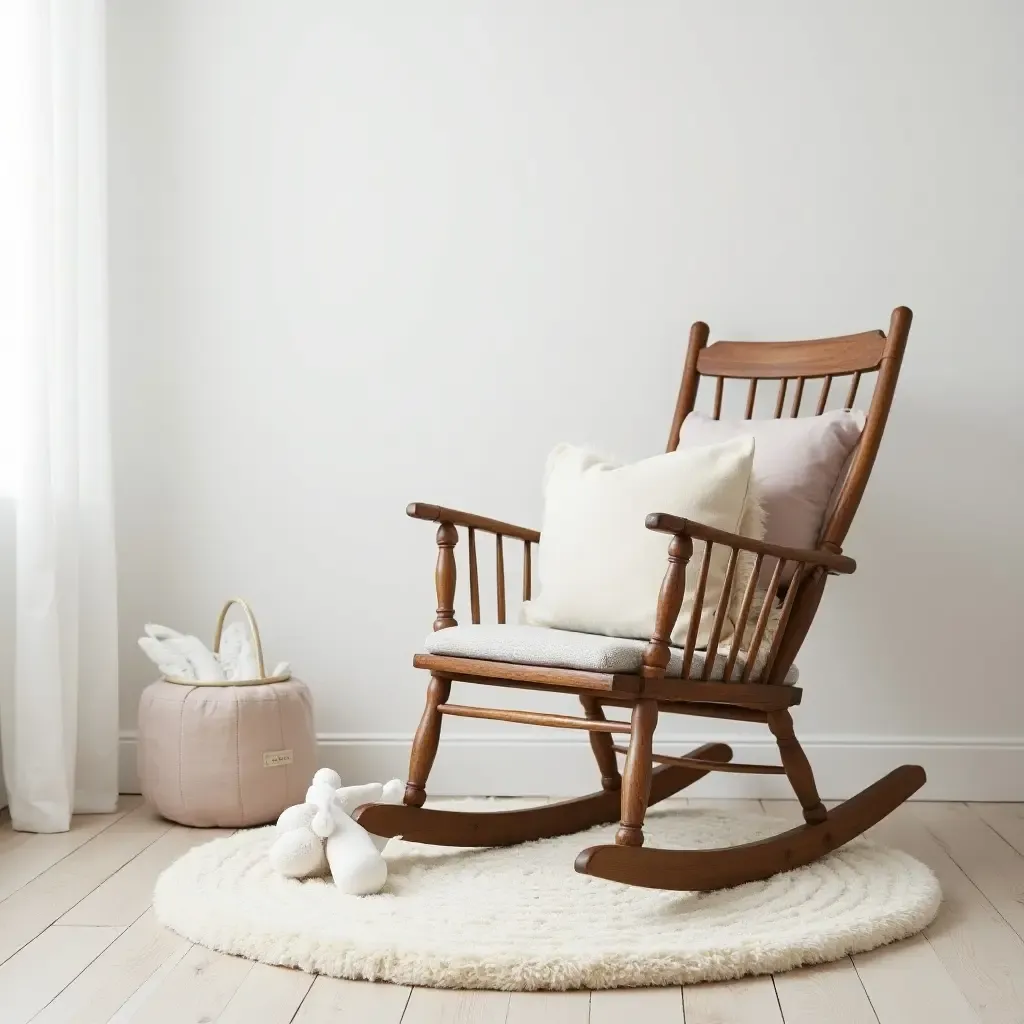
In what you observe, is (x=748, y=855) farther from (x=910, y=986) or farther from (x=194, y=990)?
(x=194, y=990)

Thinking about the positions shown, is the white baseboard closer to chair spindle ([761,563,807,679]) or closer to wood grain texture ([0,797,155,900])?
wood grain texture ([0,797,155,900])

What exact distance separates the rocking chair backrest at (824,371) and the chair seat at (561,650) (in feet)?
1.11

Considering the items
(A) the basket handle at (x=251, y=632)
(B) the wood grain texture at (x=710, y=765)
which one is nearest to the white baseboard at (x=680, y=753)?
(A) the basket handle at (x=251, y=632)

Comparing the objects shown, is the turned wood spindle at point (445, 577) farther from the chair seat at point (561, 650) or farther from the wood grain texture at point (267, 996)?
the wood grain texture at point (267, 996)

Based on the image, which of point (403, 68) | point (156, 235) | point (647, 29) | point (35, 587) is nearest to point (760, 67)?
point (647, 29)

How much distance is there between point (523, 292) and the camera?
8.75 ft

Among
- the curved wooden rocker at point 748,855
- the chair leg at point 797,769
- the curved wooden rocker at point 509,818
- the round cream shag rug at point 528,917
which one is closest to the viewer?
the round cream shag rug at point 528,917

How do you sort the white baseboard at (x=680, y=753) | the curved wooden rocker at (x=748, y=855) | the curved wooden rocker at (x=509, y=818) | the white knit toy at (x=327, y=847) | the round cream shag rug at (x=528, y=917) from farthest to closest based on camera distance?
1. the white baseboard at (x=680, y=753)
2. the curved wooden rocker at (x=509, y=818)
3. the white knit toy at (x=327, y=847)
4. the curved wooden rocker at (x=748, y=855)
5. the round cream shag rug at (x=528, y=917)

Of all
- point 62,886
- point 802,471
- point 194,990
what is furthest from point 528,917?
point 802,471

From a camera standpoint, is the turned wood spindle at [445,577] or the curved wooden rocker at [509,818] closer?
the curved wooden rocker at [509,818]

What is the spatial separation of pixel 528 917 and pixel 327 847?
0.35 meters

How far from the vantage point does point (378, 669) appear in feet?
8.81

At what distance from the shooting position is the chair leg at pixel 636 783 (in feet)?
5.65

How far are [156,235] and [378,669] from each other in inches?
42.5
